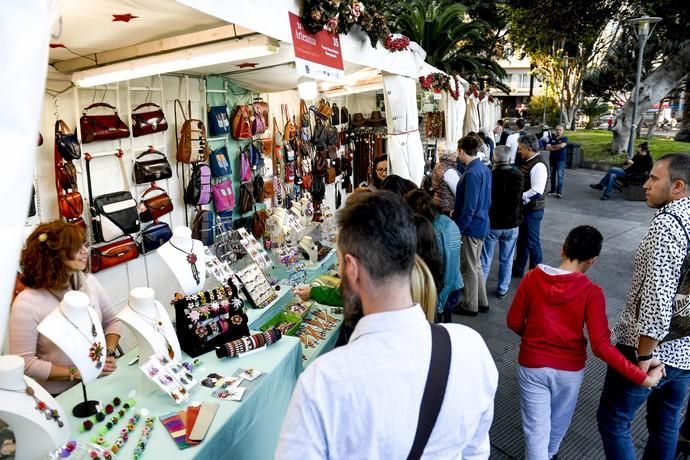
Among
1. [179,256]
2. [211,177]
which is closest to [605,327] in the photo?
[179,256]

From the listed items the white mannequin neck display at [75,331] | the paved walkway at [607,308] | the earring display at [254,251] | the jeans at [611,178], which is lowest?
the paved walkway at [607,308]

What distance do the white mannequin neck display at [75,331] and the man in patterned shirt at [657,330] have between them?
2.21 m

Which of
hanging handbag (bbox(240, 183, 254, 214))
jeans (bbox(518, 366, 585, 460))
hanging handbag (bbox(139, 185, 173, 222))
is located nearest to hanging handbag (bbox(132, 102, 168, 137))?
hanging handbag (bbox(139, 185, 173, 222))

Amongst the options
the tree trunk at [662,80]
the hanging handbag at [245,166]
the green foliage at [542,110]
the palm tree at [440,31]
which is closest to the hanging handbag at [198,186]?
the hanging handbag at [245,166]

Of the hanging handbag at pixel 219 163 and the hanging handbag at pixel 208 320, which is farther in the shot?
the hanging handbag at pixel 219 163

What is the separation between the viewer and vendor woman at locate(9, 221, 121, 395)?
1.89 m

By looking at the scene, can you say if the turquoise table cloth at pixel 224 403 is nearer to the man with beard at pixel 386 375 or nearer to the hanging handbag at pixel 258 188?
the man with beard at pixel 386 375

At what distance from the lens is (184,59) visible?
7.97ft

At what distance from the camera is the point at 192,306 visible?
2.22 m

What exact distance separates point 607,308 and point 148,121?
177 inches

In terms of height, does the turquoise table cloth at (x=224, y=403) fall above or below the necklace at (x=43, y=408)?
below

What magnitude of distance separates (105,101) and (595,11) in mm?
16101

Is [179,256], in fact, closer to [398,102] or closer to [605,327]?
[605,327]

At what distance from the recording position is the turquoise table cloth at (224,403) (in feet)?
5.35
